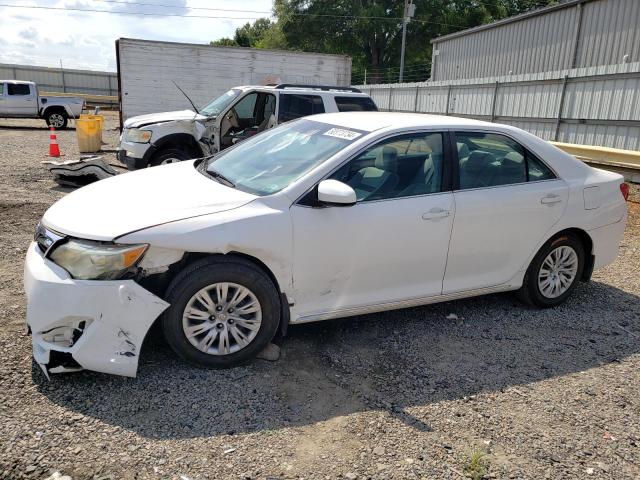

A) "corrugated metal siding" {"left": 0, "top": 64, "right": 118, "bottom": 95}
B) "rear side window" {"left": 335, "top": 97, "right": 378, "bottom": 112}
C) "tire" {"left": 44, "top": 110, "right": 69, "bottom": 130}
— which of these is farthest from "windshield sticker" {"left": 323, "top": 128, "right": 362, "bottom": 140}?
"corrugated metal siding" {"left": 0, "top": 64, "right": 118, "bottom": 95}

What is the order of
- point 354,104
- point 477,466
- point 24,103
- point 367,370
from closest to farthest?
point 477,466, point 367,370, point 354,104, point 24,103

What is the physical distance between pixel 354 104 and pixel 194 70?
7924 millimetres

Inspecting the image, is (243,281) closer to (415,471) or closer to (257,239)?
(257,239)

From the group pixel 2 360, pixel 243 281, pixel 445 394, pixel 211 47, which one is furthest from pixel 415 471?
pixel 211 47

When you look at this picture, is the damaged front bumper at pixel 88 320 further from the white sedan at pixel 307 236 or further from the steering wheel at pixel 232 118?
the steering wheel at pixel 232 118

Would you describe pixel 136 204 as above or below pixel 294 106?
below

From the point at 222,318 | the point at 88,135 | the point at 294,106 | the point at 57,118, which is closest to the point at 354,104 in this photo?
the point at 294,106

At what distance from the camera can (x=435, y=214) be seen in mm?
3990

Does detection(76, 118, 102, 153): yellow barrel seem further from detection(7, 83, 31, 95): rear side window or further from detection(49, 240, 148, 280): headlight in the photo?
detection(49, 240, 148, 280): headlight

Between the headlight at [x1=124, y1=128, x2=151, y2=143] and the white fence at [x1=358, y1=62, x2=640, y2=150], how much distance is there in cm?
953

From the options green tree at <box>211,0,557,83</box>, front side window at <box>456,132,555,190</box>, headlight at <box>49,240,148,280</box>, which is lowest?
headlight at <box>49,240,148,280</box>

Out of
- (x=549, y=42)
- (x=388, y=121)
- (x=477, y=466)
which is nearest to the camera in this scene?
(x=477, y=466)

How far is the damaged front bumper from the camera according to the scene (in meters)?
3.09

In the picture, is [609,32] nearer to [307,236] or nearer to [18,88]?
[307,236]
